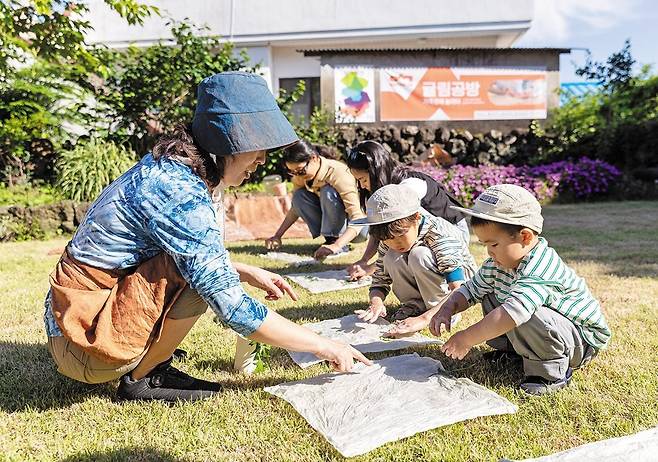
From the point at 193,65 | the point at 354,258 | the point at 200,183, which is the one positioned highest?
the point at 193,65

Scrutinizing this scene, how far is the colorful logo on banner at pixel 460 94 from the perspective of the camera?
1041 cm

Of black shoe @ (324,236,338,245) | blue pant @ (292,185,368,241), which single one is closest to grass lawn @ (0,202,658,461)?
blue pant @ (292,185,368,241)

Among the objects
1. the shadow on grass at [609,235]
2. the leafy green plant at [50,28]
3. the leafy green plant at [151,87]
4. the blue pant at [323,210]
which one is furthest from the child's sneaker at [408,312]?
the leafy green plant at [151,87]

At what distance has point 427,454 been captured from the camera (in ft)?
5.63

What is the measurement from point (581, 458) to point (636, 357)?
1.16 meters

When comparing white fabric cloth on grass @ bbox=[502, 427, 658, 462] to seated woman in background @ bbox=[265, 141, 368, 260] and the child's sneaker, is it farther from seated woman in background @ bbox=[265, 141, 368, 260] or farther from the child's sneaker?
seated woman in background @ bbox=[265, 141, 368, 260]

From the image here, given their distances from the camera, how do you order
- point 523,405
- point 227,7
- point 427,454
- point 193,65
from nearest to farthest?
point 427,454
point 523,405
point 193,65
point 227,7

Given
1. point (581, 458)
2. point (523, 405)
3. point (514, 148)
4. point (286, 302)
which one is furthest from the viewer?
point (514, 148)

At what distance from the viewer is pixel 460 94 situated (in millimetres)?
10484

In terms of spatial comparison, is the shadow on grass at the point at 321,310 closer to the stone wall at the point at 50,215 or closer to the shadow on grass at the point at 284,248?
the shadow on grass at the point at 284,248

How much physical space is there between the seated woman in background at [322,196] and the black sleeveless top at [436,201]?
0.94 metres

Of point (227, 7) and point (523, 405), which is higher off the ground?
point (227, 7)

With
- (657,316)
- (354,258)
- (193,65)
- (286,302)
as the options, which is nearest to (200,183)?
(286,302)

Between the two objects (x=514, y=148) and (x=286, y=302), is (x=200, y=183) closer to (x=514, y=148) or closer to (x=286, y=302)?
(x=286, y=302)
